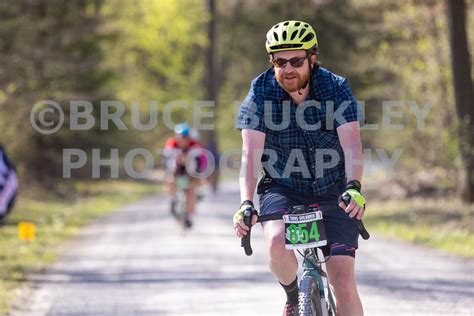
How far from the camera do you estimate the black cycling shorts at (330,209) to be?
6.21 meters

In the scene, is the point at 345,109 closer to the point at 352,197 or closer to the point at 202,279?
the point at 352,197

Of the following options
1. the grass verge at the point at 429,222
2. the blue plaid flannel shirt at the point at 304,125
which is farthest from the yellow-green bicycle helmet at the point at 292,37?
the grass verge at the point at 429,222

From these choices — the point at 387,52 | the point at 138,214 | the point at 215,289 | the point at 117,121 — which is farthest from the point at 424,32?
the point at 215,289

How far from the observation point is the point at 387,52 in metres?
27.7

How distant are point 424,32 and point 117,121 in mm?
12792

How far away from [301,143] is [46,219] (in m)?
18.4

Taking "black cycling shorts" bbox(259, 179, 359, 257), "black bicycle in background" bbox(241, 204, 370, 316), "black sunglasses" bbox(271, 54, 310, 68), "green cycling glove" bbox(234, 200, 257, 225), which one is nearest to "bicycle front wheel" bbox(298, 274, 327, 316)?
"black bicycle in background" bbox(241, 204, 370, 316)

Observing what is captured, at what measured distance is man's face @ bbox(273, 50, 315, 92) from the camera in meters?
6.24

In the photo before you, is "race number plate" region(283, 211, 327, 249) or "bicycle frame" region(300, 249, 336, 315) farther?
"bicycle frame" region(300, 249, 336, 315)

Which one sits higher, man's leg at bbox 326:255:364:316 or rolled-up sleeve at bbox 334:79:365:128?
rolled-up sleeve at bbox 334:79:365:128

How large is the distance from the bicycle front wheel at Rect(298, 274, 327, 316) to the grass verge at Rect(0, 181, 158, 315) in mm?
5043

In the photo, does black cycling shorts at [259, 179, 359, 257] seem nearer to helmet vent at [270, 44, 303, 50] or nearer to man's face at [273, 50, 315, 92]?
man's face at [273, 50, 315, 92]

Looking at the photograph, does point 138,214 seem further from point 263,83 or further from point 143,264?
point 263,83

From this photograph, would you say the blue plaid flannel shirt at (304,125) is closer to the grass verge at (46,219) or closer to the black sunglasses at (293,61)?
the black sunglasses at (293,61)
